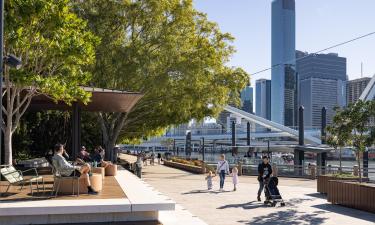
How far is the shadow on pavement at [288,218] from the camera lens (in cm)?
1234

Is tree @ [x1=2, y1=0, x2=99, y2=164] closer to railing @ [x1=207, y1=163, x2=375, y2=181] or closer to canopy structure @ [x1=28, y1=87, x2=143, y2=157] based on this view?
canopy structure @ [x1=28, y1=87, x2=143, y2=157]

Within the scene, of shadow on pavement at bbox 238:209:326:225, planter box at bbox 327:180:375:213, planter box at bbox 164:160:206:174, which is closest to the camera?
shadow on pavement at bbox 238:209:326:225

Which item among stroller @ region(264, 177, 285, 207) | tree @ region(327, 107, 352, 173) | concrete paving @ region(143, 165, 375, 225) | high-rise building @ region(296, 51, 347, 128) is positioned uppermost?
high-rise building @ region(296, 51, 347, 128)

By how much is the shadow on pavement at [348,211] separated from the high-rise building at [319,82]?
144293 mm

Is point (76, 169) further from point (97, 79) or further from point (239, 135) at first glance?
point (239, 135)

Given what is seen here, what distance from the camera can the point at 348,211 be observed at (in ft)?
48.6

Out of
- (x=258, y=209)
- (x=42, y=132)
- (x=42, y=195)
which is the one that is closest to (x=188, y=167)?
(x=42, y=132)

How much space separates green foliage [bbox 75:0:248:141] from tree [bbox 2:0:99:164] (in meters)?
14.2

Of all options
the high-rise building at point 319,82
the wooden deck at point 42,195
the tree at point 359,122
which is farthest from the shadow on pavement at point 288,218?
the high-rise building at point 319,82

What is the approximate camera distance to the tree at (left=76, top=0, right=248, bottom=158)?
2908 cm

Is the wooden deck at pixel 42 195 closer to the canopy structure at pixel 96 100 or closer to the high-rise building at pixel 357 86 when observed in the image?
the canopy structure at pixel 96 100

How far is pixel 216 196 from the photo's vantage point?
59.8 ft

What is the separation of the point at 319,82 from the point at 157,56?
146m

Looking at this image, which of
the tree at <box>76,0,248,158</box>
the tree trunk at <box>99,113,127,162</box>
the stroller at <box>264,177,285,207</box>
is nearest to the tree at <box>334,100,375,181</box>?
the stroller at <box>264,177,285,207</box>
